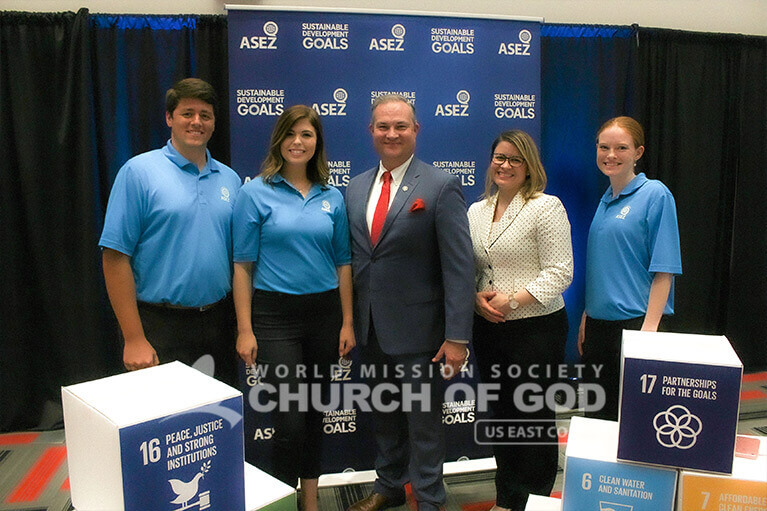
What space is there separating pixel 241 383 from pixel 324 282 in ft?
3.26

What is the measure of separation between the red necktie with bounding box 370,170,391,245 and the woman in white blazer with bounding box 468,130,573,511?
374 mm

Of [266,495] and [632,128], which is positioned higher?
[632,128]

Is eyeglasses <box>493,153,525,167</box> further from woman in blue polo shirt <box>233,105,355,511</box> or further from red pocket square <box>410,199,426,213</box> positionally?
woman in blue polo shirt <box>233,105,355,511</box>

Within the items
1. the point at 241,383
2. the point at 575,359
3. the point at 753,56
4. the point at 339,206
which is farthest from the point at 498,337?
the point at 753,56

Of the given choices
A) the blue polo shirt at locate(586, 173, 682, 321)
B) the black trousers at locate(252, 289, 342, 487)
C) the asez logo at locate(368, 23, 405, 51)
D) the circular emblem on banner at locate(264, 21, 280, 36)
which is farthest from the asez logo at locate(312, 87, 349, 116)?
the blue polo shirt at locate(586, 173, 682, 321)

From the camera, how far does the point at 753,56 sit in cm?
379

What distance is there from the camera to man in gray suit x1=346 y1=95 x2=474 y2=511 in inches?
82.0

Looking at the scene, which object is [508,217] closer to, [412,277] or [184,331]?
[412,277]

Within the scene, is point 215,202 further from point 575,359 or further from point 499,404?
point 575,359

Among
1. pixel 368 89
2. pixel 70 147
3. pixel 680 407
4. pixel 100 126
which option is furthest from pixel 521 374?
pixel 70 147

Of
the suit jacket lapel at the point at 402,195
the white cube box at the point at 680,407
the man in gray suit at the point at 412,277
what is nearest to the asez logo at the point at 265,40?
the man in gray suit at the point at 412,277

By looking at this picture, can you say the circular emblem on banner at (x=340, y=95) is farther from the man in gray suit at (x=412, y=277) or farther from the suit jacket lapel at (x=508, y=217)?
the suit jacket lapel at (x=508, y=217)

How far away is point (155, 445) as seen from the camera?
1.03m

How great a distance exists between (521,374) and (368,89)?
1.59 metres
